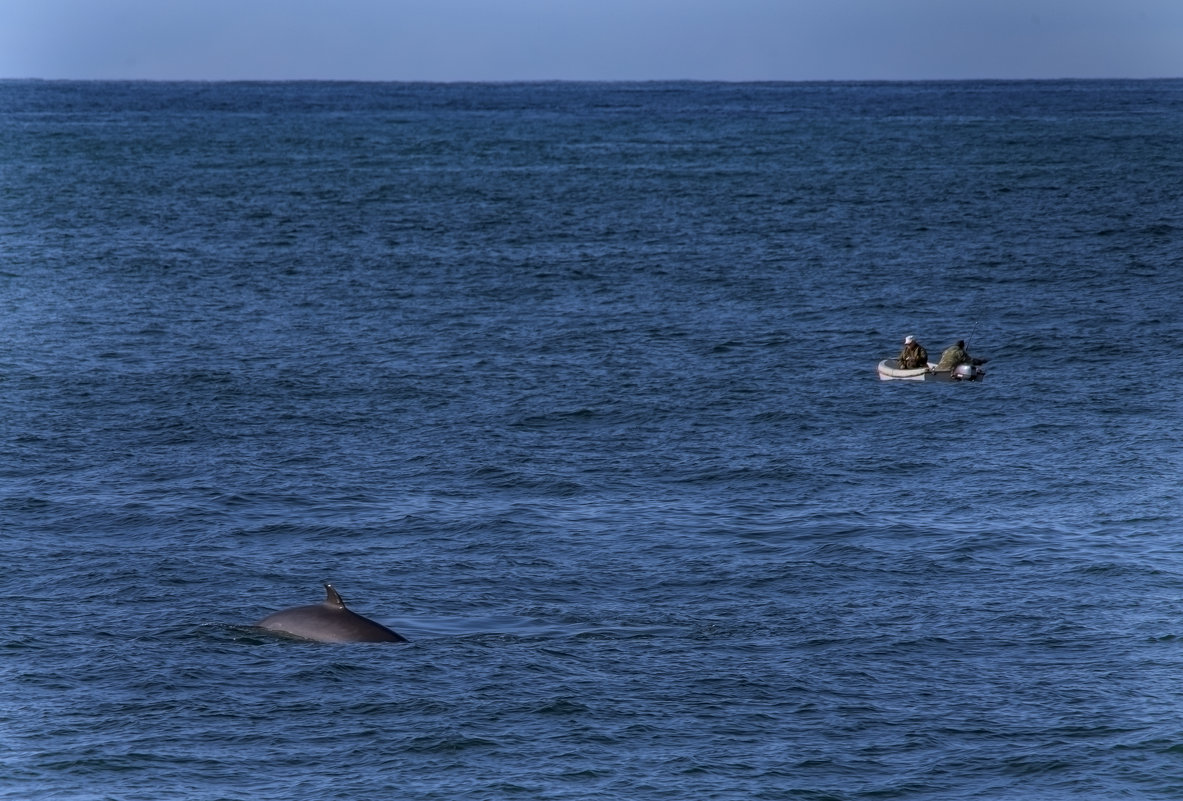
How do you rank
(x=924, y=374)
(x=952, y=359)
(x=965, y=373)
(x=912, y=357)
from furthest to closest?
(x=912, y=357), (x=924, y=374), (x=952, y=359), (x=965, y=373)

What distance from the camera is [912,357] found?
176ft

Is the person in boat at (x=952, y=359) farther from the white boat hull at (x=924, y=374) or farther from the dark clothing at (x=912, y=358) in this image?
the dark clothing at (x=912, y=358)

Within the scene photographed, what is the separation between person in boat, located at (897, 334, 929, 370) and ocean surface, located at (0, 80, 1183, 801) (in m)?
0.88

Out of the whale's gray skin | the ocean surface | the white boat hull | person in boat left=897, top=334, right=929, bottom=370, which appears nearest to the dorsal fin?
the whale's gray skin

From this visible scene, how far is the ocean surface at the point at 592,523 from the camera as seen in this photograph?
25188 mm

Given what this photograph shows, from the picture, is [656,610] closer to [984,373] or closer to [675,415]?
[675,415]

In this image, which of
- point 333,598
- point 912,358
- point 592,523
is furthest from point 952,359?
point 333,598

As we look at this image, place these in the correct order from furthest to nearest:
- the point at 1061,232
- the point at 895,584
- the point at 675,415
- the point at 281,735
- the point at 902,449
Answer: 1. the point at 1061,232
2. the point at 675,415
3. the point at 902,449
4. the point at 895,584
5. the point at 281,735

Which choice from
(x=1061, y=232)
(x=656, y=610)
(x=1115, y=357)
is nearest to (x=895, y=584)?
(x=656, y=610)

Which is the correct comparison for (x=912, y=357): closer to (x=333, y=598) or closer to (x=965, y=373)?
(x=965, y=373)

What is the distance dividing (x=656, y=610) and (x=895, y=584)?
17.2 feet

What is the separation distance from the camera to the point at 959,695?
88.9 feet

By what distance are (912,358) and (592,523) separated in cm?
1995

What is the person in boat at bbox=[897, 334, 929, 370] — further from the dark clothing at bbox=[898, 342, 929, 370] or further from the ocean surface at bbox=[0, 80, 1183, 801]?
the ocean surface at bbox=[0, 80, 1183, 801]
